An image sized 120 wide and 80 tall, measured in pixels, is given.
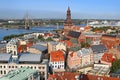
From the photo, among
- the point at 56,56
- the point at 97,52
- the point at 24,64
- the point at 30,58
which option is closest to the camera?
the point at 24,64

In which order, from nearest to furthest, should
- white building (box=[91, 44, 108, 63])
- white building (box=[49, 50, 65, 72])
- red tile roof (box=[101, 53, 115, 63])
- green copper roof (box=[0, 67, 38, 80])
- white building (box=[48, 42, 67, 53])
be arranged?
green copper roof (box=[0, 67, 38, 80]) < white building (box=[49, 50, 65, 72]) < red tile roof (box=[101, 53, 115, 63]) < white building (box=[91, 44, 108, 63]) < white building (box=[48, 42, 67, 53])

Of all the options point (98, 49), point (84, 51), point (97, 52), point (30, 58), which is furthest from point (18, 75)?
point (98, 49)

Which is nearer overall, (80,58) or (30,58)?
(30,58)

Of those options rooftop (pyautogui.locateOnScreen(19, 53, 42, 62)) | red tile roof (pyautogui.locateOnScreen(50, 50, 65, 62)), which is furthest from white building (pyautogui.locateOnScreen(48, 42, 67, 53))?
rooftop (pyautogui.locateOnScreen(19, 53, 42, 62))

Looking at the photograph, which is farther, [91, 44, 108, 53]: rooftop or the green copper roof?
[91, 44, 108, 53]: rooftop

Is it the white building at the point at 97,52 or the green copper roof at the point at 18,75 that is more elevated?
the green copper roof at the point at 18,75

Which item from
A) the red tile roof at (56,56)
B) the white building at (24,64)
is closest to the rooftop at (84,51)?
the red tile roof at (56,56)

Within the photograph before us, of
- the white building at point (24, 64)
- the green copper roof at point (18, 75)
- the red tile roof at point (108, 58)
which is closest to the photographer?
the green copper roof at point (18, 75)

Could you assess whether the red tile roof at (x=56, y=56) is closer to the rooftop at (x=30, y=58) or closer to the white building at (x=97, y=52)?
the rooftop at (x=30, y=58)

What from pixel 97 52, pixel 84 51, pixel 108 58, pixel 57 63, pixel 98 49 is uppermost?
pixel 84 51

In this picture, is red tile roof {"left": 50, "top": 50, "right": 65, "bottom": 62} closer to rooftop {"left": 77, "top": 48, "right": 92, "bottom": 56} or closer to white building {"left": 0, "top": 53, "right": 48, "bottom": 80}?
rooftop {"left": 77, "top": 48, "right": 92, "bottom": 56}

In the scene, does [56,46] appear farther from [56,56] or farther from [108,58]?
[108,58]

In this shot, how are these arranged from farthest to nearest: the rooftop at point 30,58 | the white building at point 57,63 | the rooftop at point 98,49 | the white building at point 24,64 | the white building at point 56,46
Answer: the white building at point 56,46
the rooftop at point 98,49
the white building at point 57,63
the rooftop at point 30,58
the white building at point 24,64
